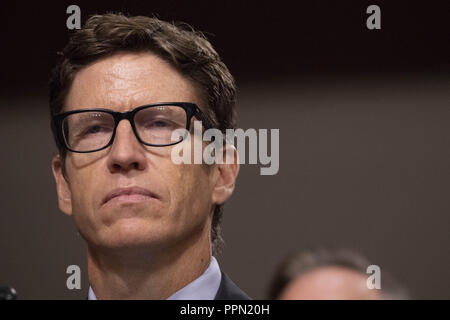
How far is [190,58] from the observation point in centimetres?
127

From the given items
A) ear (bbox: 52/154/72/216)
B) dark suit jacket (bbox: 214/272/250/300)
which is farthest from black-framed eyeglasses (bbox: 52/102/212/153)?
dark suit jacket (bbox: 214/272/250/300)

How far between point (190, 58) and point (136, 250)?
0.40 metres

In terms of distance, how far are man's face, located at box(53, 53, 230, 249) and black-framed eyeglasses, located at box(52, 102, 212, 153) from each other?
0.01 m

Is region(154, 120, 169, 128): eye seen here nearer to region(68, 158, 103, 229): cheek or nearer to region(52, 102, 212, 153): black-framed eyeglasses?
region(52, 102, 212, 153): black-framed eyeglasses

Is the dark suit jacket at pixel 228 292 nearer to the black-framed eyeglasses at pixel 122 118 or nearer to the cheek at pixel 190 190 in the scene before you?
the cheek at pixel 190 190

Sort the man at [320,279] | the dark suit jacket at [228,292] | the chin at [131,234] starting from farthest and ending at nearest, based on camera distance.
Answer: the dark suit jacket at [228,292] → the chin at [131,234] → the man at [320,279]

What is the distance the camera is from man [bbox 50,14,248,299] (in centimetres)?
114

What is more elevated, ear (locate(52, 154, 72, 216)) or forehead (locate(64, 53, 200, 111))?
forehead (locate(64, 53, 200, 111))

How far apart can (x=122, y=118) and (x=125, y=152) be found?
0.24 feet

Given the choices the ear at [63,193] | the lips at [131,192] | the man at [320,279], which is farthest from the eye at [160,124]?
the man at [320,279]

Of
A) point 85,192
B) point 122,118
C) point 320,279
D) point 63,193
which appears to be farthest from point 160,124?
point 320,279

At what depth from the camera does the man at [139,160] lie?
1.14 metres

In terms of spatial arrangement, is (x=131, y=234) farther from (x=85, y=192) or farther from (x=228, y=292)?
(x=228, y=292)

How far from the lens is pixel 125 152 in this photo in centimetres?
114
